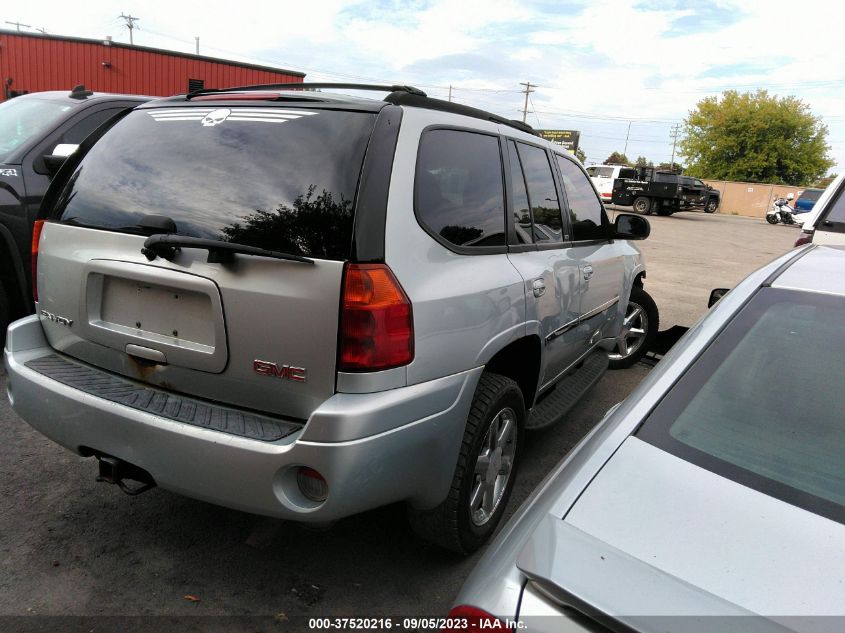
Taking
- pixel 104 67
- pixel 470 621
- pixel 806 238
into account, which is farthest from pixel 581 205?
pixel 104 67

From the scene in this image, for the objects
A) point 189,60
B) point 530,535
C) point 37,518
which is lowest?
point 37,518

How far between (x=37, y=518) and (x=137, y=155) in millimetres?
1701

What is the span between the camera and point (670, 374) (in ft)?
5.53

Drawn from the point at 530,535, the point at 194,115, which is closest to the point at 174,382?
the point at 194,115

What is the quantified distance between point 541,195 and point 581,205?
0.79 m

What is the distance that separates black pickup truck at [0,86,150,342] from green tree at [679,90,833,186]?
61.8 metres

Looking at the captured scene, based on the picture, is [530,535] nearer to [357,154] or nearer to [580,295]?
[357,154]

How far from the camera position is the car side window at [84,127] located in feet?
15.6

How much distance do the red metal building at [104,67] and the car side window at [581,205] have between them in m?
17.0

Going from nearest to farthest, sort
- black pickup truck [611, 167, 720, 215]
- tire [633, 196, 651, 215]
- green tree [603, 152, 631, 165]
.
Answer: black pickup truck [611, 167, 720, 215] < tire [633, 196, 651, 215] < green tree [603, 152, 631, 165]

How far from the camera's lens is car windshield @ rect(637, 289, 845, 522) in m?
1.38

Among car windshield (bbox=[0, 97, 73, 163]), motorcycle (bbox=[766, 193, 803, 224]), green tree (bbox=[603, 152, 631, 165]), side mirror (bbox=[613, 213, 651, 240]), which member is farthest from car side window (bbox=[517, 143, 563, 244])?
green tree (bbox=[603, 152, 631, 165])

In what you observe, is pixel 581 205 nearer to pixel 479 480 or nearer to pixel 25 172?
pixel 479 480

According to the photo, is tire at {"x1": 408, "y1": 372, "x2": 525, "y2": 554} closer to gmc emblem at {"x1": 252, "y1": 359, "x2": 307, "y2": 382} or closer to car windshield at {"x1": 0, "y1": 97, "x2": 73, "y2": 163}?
gmc emblem at {"x1": 252, "y1": 359, "x2": 307, "y2": 382}
